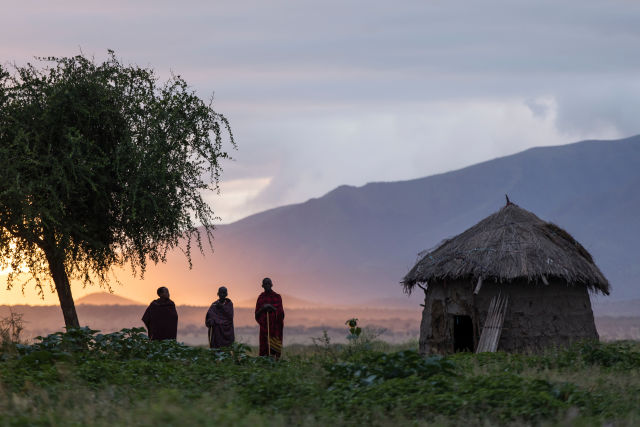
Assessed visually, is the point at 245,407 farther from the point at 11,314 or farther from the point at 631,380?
the point at 11,314

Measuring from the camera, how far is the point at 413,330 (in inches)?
4692

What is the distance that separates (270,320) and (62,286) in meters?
7.02

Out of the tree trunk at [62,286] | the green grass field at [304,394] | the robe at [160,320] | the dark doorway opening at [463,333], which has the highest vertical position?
the tree trunk at [62,286]

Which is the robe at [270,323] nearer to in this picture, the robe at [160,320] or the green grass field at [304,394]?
the robe at [160,320]

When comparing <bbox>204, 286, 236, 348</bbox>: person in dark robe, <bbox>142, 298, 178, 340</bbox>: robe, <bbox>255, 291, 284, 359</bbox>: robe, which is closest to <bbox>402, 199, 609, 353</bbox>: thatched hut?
<bbox>255, 291, 284, 359</bbox>: robe

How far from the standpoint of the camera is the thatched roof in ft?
78.0

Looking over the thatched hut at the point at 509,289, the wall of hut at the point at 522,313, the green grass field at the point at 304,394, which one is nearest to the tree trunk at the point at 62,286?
the green grass field at the point at 304,394

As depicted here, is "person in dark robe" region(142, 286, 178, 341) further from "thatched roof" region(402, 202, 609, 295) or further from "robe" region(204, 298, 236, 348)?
"thatched roof" region(402, 202, 609, 295)

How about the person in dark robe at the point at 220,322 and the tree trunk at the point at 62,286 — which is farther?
the tree trunk at the point at 62,286

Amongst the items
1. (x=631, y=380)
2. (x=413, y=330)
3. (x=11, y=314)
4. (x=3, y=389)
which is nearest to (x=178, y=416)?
(x=3, y=389)

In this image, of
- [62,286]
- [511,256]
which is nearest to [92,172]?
[62,286]

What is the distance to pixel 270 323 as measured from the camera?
20.7 m

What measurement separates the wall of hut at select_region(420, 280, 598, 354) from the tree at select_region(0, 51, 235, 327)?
23.5ft

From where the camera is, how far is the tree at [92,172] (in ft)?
74.3
